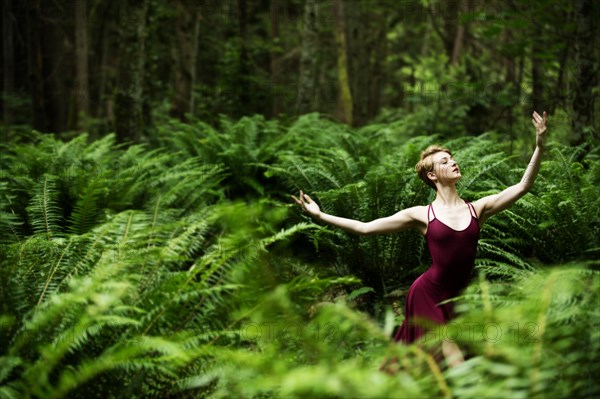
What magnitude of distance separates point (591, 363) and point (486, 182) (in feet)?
10.1

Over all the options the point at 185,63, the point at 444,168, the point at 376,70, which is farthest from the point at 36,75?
the point at 376,70

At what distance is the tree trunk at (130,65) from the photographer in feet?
27.2

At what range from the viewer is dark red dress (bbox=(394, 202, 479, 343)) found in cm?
319

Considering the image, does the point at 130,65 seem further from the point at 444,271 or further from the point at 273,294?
the point at 273,294

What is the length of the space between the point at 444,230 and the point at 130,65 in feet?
22.4

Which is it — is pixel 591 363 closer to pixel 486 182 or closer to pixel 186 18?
pixel 486 182

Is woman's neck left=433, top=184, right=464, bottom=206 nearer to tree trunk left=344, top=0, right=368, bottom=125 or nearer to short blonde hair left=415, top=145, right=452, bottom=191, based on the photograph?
short blonde hair left=415, top=145, right=452, bottom=191

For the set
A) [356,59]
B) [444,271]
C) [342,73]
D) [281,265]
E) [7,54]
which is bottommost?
[281,265]

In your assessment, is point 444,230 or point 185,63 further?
point 185,63

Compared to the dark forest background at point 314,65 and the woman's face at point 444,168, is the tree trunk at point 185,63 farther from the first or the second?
the woman's face at point 444,168

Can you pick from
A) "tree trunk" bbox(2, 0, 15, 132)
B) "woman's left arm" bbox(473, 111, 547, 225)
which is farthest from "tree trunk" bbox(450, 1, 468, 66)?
"tree trunk" bbox(2, 0, 15, 132)

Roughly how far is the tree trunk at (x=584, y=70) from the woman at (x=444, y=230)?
11.8 ft

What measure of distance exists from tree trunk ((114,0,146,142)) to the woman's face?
633 cm

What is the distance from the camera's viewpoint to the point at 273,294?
216cm
